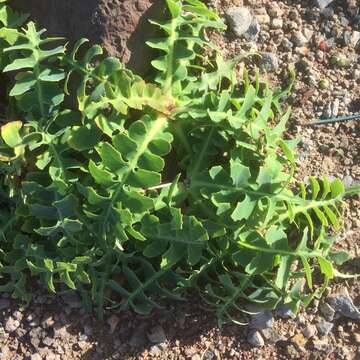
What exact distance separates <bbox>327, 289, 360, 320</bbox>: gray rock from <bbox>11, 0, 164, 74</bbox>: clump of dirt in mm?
1199

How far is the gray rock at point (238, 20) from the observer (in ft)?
9.96

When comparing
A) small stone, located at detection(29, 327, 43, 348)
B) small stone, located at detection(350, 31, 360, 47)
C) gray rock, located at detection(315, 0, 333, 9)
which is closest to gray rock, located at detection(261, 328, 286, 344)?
small stone, located at detection(29, 327, 43, 348)

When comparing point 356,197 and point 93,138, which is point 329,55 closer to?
point 356,197

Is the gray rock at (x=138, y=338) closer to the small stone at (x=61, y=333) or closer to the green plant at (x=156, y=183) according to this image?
the green plant at (x=156, y=183)

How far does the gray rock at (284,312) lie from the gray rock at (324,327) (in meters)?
0.12

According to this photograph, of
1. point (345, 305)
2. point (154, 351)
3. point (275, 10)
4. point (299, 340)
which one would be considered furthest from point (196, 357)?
point (275, 10)

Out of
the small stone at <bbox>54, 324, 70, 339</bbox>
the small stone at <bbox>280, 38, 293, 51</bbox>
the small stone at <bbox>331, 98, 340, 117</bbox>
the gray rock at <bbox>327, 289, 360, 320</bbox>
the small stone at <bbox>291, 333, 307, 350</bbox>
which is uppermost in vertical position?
the small stone at <bbox>280, 38, 293, 51</bbox>

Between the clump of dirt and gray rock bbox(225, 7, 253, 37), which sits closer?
the clump of dirt

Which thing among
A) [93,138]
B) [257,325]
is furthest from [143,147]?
[257,325]

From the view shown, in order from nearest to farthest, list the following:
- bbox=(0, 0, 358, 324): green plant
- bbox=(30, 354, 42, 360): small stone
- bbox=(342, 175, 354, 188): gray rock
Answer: bbox=(0, 0, 358, 324): green plant < bbox=(30, 354, 42, 360): small stone < bbox=(342, 175, 354, 188): gray rock

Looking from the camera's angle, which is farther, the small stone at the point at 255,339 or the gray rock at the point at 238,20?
the gray rock at the point at 238,20

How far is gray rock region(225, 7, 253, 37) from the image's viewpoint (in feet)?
9.96

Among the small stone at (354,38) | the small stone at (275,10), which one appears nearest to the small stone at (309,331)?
the small stone at (354,38)

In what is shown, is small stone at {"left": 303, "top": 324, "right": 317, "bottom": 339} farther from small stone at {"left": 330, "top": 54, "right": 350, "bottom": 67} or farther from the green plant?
small stone at {"left": 330, "top": 54, "right": 350, "bottom": 67}
